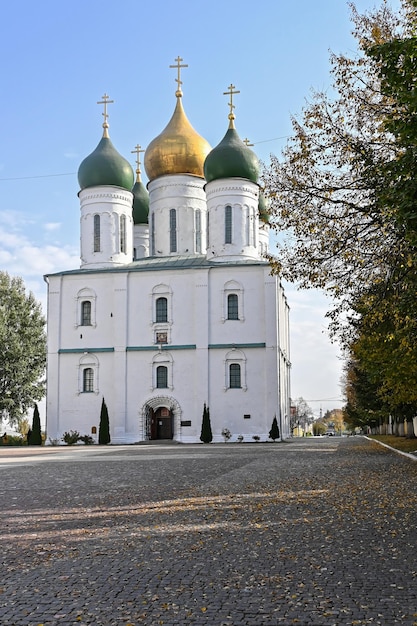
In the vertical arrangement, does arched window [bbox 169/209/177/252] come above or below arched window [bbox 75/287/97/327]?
above

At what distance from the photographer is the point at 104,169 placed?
165 feet

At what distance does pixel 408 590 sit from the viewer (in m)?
6.26

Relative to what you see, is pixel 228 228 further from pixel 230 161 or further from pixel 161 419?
pixel 161 419

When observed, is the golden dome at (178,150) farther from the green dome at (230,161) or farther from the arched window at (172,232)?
the green dome at (230,161)

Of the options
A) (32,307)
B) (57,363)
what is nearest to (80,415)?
(57,363)

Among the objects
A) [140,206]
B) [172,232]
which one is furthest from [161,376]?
[140,206]

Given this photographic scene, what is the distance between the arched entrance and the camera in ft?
154

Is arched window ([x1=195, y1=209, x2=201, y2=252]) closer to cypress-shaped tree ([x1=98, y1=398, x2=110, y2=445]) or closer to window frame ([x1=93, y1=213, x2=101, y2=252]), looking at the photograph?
window frame ([x1=93, y1=213, x2=101, y2=252])

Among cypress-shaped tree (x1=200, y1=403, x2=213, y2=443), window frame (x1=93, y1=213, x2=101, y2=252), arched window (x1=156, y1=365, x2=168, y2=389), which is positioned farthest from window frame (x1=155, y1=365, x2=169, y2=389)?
window frame (x1=93, y1=213, x2=101, y2=252)

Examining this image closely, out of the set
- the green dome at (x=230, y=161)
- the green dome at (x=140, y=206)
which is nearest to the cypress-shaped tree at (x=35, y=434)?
the green dome at (x=140, y=206)

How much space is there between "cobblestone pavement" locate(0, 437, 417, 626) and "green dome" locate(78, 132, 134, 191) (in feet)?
120

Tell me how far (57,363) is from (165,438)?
27.0 ft

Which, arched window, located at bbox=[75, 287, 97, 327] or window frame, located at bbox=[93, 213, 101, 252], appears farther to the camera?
window frame, located at bbox=[93, 213, 101, 252]

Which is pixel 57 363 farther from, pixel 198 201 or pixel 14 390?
pixel 198 201
